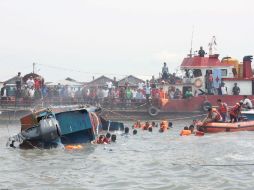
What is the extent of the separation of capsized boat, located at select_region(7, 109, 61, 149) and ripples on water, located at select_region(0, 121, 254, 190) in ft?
1.51

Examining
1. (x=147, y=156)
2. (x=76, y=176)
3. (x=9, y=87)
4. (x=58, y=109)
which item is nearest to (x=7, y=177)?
(x=76, y=176)

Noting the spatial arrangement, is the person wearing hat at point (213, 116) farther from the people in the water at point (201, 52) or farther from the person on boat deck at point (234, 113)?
the people in the water at point (201, 52)

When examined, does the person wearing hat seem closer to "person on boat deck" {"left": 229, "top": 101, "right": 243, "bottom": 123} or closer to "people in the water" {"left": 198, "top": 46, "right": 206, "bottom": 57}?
"person on boat deck" {"left": 229, "top": 101, "right": 243, "bottom": 123}

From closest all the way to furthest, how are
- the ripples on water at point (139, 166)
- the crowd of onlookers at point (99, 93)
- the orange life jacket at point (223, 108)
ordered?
1. the ripples on water at point (139, 166)
2. the orange life jacket at point (223, 108)
3. the crowd of onlookers at point (99, 93)

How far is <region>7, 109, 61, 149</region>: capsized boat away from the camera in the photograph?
21.4 metres

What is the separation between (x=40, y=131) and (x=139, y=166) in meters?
5.20

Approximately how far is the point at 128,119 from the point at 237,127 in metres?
12.5

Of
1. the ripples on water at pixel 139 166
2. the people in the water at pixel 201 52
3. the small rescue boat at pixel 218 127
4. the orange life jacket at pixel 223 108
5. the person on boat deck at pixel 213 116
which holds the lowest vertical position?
the ripples on water at pixel 139 166

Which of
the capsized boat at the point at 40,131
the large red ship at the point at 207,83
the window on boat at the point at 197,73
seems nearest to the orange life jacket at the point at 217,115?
the capsized boat at the point at 40,131

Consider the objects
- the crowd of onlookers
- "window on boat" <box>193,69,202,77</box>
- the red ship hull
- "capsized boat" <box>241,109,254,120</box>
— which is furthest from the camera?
"window on boat" <box>193,69,202,77</box>

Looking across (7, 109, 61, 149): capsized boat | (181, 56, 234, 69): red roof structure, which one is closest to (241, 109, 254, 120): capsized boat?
(181, 56, 234, 69): red roof structure

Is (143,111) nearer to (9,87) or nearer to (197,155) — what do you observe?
(9,87)

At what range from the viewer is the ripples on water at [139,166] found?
1507 cm

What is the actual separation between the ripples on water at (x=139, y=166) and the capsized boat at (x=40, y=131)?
1.51 feet
